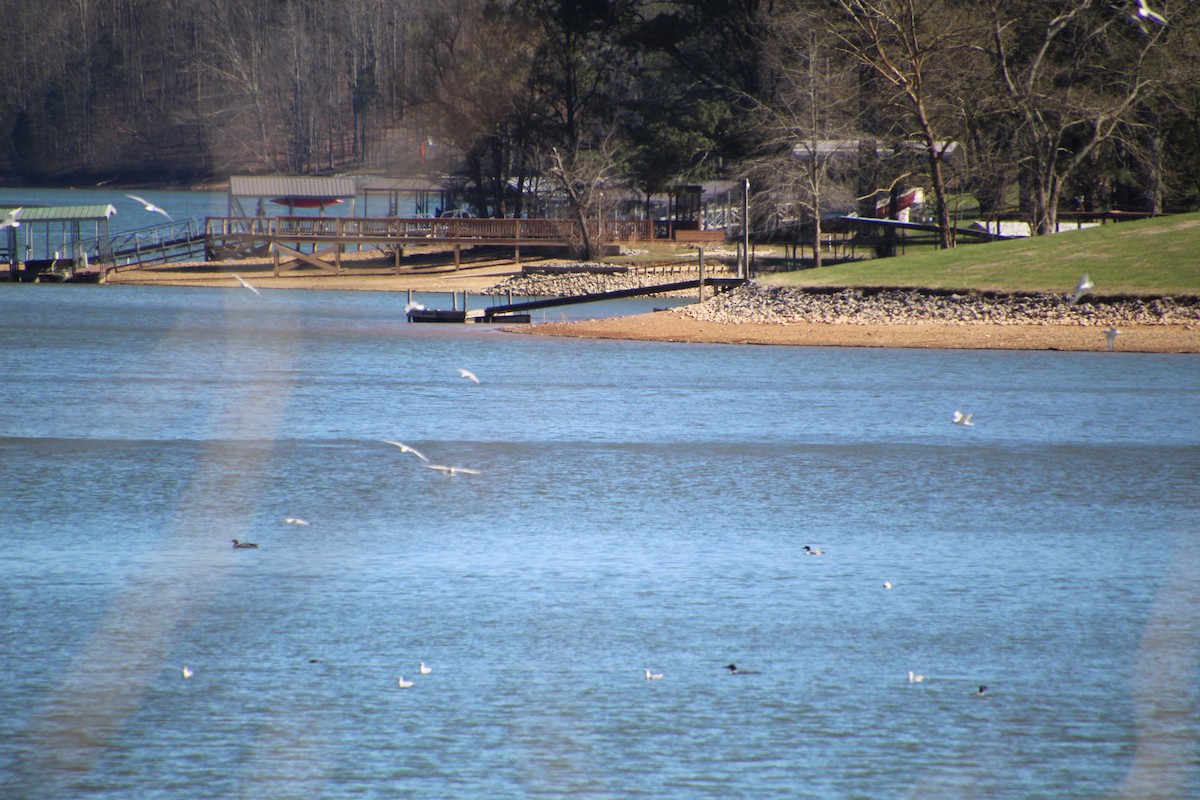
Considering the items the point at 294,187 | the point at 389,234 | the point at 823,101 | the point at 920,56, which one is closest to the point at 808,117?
the point at 823,101

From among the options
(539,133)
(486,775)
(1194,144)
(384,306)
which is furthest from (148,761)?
(539,133)

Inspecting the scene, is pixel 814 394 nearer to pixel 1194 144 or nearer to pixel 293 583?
pixel 293 583

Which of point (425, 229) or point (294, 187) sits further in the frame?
point (294, 187)

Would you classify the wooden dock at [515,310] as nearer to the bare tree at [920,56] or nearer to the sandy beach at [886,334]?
the sandy beach at [886,334]

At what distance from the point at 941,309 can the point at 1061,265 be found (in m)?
5.02

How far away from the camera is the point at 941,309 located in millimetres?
47000

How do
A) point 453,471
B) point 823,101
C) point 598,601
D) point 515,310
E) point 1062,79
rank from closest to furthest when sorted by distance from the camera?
1. point 598,601
2. point 453,471
3. point 515,310
4. point 1062,79
5. point 823,101

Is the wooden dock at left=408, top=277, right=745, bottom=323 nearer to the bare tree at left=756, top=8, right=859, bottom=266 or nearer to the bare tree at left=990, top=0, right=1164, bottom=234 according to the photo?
the bare tree at left=756, top=8, right=859, bottom=266

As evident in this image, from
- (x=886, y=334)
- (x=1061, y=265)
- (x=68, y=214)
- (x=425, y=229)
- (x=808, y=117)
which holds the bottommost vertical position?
(x=886, y=334)

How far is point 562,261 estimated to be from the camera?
238 ft

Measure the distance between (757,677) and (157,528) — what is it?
8398 millimetres

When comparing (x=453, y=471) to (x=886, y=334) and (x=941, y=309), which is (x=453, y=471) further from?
(x=941, y=309)

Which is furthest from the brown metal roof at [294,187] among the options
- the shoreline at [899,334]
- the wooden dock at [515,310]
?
the shoreline at [899,334]

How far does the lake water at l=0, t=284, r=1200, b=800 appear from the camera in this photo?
9.90 meters
